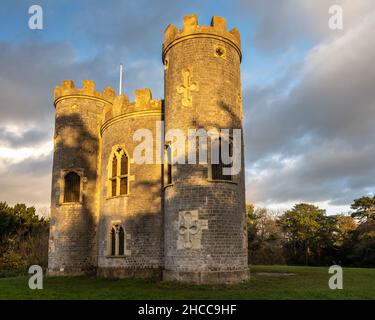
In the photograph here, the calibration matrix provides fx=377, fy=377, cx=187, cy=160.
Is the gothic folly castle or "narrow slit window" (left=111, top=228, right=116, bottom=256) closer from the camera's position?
the gothic folly castle

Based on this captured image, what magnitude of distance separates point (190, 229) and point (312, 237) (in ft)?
108

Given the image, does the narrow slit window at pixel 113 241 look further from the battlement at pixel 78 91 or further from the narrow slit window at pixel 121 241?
the battlement at pixel 78 91

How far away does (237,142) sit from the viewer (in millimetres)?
16688

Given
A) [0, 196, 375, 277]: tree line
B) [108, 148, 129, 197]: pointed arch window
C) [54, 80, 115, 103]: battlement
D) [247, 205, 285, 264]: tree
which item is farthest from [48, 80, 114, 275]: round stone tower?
[247, 205, 285, 264]: tree

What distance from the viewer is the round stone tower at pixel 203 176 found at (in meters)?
15.0

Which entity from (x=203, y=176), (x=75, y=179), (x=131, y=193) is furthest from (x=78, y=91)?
(x=203, y=176)

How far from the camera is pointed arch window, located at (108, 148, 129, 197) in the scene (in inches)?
784

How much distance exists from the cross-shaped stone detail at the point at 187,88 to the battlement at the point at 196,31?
1.77 meters

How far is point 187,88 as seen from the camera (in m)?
16.7

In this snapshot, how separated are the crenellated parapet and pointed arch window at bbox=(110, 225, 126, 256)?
596cm

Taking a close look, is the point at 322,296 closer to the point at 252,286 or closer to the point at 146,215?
the point at 252,286

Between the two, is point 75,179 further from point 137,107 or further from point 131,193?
point 137,107

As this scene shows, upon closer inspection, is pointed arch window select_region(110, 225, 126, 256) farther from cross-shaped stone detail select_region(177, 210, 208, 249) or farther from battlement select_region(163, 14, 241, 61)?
battlement select_region(163, 14, 241, 61)
